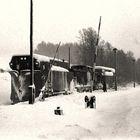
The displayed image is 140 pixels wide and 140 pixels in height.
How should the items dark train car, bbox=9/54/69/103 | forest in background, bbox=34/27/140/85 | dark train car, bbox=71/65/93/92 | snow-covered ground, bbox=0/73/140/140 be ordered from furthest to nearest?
1. forest in background, bbox=34/27/140/85
2. dark train car, bbox=71/65/93/92
3. dark train car, bbox=9/54/69/103
4. snow-covered ground, bbox=0/73/140/140

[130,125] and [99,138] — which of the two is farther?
[130,125]

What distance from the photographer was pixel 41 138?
12242 mm

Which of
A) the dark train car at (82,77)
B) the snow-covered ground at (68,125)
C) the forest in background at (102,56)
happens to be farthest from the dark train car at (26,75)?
the forest in background at (102,56)

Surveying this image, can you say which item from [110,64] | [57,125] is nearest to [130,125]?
[57,125]

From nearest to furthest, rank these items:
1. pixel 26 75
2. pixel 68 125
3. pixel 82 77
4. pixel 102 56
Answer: pixel 68 125
pixel 26 75
pixel 82 77
pixel 102 56

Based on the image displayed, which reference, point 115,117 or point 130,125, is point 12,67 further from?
point 130,125

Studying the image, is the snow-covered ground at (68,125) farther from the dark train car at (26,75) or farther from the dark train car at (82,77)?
the dark train car at (82,77)

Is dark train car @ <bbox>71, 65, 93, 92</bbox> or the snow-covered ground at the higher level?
dark train car @ <bbox>71, 65, 93, 92</bbox>

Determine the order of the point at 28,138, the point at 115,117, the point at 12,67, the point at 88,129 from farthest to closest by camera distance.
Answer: the point at 12,67 < the point at 115,117 < the point at 88,129 < the point at 28,138

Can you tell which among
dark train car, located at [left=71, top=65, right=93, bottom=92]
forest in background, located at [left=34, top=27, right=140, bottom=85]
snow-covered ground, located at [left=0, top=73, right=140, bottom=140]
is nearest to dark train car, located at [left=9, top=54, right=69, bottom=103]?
snow-covered ground, located at [left=0, top=73, right=140, bottom=140]

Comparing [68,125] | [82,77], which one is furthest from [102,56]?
[68,125]

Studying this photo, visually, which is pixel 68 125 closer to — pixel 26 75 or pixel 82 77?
pixel 26 75

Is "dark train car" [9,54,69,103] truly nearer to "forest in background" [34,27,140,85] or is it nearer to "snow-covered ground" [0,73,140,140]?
"snow-covered ground" [0,73,140,140]

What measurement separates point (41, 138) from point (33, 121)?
2523 millimetres
